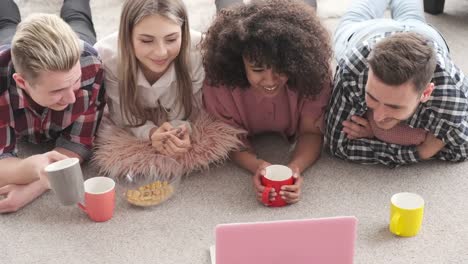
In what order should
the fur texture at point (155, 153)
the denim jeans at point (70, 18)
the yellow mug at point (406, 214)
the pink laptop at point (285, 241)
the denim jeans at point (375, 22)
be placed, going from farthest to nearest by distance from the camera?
the denim jeans at point (70, 18) < the denim jeans at point (375, 22) < the fur texture at point (155, 153) < the yellow mug at point (406, 214) < the pink laptop at point (285, 241)

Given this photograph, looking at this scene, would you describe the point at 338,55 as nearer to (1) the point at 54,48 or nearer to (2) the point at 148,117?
(2) the point at 148,117

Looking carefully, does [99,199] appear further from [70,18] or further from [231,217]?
[70,18]

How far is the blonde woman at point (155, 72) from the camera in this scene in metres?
1.69

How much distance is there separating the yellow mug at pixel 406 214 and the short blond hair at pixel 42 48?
870 millimetres

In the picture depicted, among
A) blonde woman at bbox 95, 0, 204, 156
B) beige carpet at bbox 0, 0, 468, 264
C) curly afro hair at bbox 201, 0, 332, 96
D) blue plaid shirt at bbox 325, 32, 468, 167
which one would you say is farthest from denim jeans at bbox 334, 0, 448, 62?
blonde woman at bbox 95, 0, 204, 156

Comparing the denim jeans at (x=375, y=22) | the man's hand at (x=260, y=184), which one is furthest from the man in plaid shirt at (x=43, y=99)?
the denim jeans at (x=375, y=22)

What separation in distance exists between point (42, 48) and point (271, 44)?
1.83ft

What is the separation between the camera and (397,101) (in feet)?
5.16

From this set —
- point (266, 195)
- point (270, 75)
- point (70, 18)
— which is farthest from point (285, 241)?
point (70, 18)

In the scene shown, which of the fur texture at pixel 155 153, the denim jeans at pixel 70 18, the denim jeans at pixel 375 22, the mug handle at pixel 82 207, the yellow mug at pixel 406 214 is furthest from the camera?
the denim jeans at pixel 70 18

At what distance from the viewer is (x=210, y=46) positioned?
1.71m

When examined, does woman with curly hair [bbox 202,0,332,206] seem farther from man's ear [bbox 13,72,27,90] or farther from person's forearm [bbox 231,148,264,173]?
man's ear [bbox 13,72,27,90]

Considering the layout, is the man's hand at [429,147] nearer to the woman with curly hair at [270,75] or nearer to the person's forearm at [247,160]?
the woman with curly hair at [270,75]

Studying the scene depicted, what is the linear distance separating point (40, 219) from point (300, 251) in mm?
727
